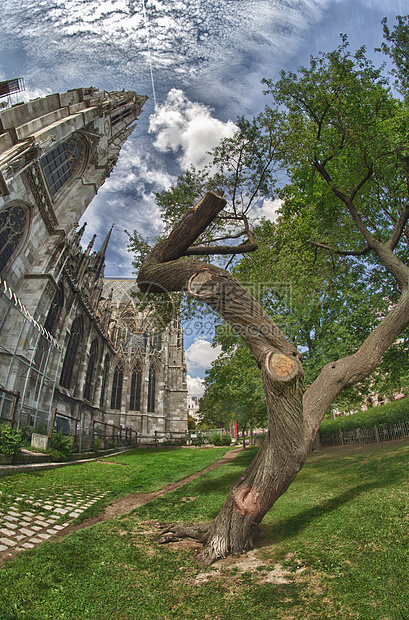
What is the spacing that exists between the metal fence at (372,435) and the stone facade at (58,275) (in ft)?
43.2

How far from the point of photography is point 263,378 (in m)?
3.79

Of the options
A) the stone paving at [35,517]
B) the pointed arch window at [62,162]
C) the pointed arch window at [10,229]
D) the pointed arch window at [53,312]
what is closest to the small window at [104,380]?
the pointed arch window at [53,312]

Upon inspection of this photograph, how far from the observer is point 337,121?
32.1 ft

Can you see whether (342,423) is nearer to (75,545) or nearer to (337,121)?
(337,121)

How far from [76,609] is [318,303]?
10250 mm

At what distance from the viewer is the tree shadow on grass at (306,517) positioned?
412cm

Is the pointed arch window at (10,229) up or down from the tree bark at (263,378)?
up

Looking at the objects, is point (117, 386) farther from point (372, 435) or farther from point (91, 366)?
point (372, 435)

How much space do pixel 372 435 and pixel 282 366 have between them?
1839cm

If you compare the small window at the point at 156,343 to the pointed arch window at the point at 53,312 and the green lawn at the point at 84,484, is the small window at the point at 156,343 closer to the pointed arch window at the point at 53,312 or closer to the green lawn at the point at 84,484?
the pointed arch window at the point at 53,312

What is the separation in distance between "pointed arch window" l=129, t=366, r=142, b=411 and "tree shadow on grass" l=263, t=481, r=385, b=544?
115ft

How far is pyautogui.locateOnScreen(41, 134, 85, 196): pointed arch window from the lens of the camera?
22159mm

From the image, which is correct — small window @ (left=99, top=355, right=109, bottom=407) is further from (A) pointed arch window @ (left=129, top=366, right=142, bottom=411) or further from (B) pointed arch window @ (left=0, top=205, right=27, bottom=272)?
(B) pointed arch window @ (left=0, top=205, right=27, bottom=272)

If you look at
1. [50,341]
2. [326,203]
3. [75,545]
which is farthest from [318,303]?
[50,341]
